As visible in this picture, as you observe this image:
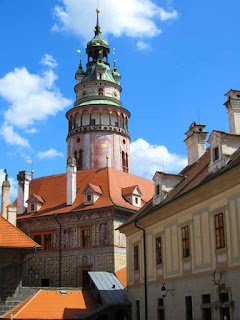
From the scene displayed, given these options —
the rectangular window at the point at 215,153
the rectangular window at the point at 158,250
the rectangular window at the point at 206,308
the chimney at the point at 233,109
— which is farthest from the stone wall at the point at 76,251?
the rectangular window at the point at 215,153

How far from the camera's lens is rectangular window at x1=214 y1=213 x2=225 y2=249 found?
48.9 ft

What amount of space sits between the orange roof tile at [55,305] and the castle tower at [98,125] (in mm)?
18104

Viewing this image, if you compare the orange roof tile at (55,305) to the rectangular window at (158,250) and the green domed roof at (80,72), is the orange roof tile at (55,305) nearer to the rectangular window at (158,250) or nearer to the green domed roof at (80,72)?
the rectangular window at (158,250)

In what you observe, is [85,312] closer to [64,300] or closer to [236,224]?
[64,300]

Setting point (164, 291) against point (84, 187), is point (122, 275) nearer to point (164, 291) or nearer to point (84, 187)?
point (84, 187)

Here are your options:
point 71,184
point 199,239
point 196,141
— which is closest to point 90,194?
point 71,184

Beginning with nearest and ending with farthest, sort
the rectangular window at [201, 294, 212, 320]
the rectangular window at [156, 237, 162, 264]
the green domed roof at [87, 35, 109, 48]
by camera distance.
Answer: the rectangular window at [201, 294, 212, 320]
the rectangular window at [156, 237, 162, 264]
the green domed roof at [87, 35, 109, 48]

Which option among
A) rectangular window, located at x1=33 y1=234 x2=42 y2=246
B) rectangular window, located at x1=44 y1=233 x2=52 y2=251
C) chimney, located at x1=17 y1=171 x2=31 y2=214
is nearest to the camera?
rectangular window, located at x1=44 y1=233 x2=52 y2=251

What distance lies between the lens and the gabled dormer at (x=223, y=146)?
1582 centimetres

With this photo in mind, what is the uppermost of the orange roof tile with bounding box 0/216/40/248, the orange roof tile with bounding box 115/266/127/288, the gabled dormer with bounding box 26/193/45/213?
the gabled dormer with bounding box 26/193/45/213

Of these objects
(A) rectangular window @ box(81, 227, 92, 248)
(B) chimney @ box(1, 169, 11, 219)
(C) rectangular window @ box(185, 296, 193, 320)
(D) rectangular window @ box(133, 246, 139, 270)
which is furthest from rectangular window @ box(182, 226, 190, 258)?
(B) chimney @ box(1, 169, 11, 219)

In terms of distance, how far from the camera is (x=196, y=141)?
2234 cm

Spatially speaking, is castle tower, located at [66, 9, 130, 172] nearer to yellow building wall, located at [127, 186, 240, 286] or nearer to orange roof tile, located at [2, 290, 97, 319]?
orange roof tile, located at [2, 290, 97, 319]

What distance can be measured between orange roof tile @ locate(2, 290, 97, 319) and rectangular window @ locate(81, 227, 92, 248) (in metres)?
5.25
